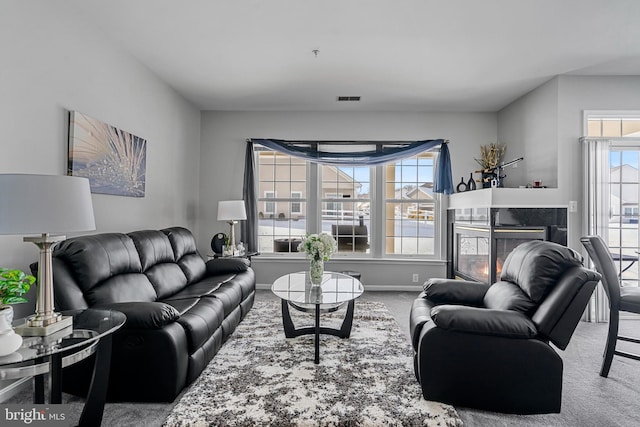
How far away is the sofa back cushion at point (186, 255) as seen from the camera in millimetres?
3324

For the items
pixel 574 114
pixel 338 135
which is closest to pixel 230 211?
pixel 338 135

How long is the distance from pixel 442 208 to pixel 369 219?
3.66 feet

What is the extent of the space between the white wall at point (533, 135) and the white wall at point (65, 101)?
179 inches

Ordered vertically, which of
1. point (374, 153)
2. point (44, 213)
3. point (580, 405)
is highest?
point (374, 153)

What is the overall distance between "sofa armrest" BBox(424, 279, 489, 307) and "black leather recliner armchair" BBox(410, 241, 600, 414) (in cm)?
54

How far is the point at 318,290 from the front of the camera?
2.86 metres

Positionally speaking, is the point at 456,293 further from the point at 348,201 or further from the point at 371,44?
the point at 348,201

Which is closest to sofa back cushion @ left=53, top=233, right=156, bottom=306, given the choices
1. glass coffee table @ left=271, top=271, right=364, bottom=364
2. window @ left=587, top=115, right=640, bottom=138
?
glass coffee table @ left=271, top=271, right=364, bottom=364

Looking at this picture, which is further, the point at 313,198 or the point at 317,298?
the point at 313,198

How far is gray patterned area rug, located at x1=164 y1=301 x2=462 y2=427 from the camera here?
180 centimetres

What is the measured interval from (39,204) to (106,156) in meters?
1.76

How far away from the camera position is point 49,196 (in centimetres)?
139

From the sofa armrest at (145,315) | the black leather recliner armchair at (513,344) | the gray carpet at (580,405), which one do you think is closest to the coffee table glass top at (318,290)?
the black leather recliner armchair at (513,344)

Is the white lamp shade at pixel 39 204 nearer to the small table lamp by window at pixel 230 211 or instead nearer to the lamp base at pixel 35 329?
the lamp base at pixel 35 329
